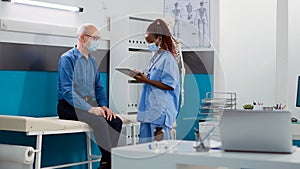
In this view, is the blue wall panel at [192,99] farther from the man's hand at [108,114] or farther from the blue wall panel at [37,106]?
the blue wall panel at [37,106]

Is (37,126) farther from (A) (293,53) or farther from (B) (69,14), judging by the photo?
(A) (293,53)

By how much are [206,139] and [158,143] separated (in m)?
0.22

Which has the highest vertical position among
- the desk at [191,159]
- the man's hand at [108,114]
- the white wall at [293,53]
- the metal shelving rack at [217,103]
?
the white wall at [293,53]

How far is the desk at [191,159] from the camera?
178 centimetres

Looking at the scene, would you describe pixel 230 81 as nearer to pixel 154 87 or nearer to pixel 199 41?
pixel 199 41

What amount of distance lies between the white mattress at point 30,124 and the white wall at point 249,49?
1.99 metres

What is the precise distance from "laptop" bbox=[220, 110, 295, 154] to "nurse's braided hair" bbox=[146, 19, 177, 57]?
1267 millimetres

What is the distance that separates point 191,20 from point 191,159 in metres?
3.06

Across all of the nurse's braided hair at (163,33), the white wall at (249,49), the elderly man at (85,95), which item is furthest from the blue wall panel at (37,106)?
the white wall at (249,49)

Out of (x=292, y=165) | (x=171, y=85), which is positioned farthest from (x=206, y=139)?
(x=171, y=85)

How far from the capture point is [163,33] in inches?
121

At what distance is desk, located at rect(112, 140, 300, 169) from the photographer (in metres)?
1.78

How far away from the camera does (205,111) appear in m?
4.45

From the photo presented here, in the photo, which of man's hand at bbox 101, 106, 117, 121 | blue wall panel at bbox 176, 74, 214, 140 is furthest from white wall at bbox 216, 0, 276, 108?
man's hand at bbox 101, 106, 117, 121
